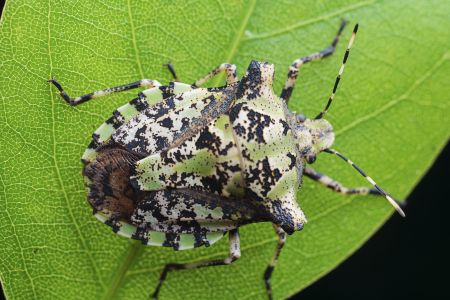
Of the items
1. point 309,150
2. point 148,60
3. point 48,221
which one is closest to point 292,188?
point 309,150

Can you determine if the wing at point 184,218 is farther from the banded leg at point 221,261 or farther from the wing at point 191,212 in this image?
the banded leg at point 221,261

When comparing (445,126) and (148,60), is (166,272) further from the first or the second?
(445,126)

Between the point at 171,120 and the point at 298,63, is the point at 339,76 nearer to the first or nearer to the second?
the point at 298,63

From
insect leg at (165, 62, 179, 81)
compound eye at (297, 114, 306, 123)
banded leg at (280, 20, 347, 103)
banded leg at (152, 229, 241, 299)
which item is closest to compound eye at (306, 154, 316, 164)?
compound eye at (297, 114, 306, 123)

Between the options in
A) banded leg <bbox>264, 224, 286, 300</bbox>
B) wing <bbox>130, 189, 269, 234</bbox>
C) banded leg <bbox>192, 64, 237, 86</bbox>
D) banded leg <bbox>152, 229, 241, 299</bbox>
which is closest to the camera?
wing <bbox>130, 189, 269, 234</bbox>

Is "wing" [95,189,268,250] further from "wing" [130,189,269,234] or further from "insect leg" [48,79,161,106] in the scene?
"insect leg" [48,79,161,106]

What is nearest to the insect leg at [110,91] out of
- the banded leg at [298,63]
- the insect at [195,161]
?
the insect at [195,161]

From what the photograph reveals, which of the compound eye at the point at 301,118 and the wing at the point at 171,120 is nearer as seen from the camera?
the wing at the point at 171,120
